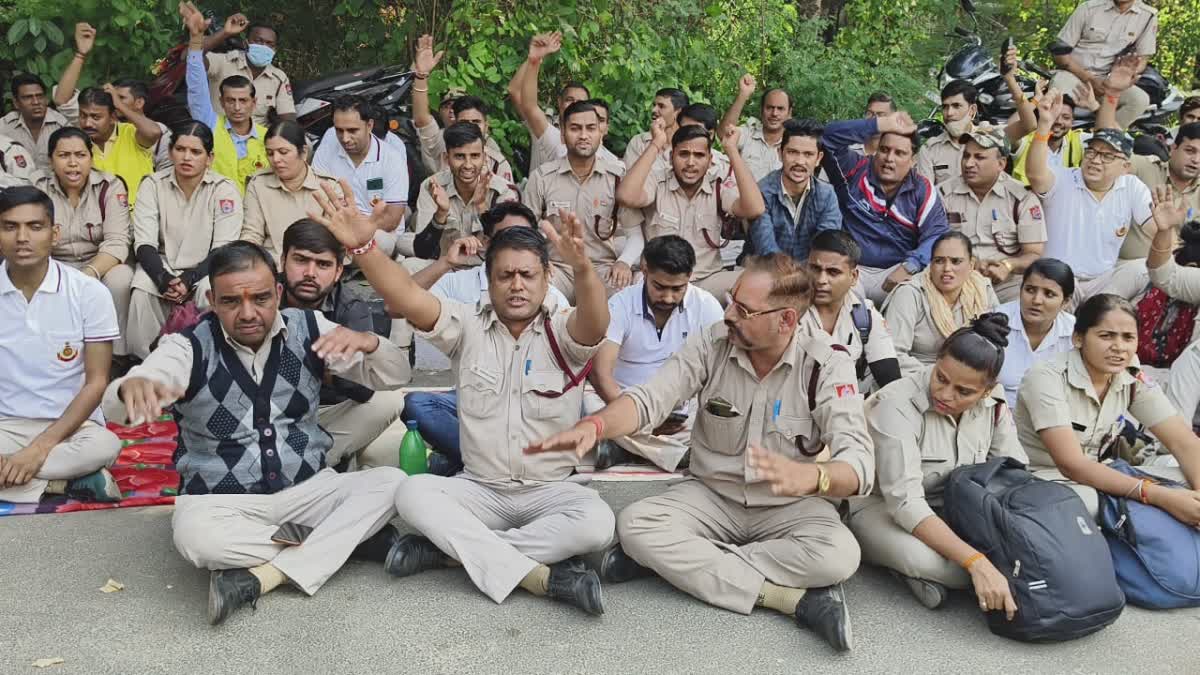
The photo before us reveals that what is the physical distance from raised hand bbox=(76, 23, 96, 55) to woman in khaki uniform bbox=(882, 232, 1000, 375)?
577 cm

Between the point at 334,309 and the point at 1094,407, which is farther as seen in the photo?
the point at 334,309

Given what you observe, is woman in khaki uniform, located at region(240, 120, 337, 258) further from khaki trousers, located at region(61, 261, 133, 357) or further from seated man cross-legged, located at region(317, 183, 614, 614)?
seated man cross-legged, located at region(317, 183, 614, 614)

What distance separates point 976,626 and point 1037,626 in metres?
0.25

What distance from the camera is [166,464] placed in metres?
4.97


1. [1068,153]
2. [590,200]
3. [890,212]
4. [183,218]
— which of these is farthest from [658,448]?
[1068,153]

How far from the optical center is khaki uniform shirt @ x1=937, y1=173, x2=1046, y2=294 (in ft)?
21.6

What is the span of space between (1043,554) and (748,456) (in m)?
0.99

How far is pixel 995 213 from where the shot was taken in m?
6.64

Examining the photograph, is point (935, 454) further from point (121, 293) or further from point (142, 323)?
point (121, 293)

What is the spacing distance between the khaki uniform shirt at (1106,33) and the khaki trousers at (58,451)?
842cm

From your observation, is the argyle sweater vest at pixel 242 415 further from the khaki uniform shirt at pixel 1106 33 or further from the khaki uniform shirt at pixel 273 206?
the khaki uniform shirt at pixel 1106 33

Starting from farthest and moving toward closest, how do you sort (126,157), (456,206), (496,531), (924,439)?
1. (126,157)
2. (456,206)
3. (924,439)
4. (496,531)

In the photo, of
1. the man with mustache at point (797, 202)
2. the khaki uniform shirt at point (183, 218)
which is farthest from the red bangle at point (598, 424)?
the khaki uniform shirt at point (183, 218)

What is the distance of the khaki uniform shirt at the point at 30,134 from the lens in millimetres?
7438
